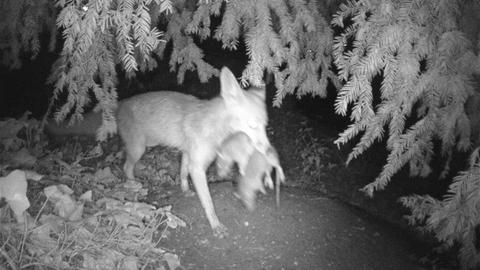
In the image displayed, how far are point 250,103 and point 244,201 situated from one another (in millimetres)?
1133

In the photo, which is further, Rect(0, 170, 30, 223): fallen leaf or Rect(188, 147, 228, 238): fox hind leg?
Rect(188, 147, 228, 238): fox hind leg

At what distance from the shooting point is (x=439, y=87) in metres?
2.93

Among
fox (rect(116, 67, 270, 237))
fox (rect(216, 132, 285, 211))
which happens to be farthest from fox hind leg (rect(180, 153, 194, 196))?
fox (rect(216, 132, 285, 211))

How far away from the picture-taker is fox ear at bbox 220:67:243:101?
4.25 metres

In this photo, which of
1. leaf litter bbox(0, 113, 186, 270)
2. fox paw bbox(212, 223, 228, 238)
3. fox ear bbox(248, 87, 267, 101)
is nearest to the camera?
leaf litter bbox(0, 113, 186, 270)

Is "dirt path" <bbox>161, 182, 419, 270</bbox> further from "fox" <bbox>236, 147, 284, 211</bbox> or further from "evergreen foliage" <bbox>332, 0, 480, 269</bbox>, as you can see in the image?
"evergreen foliage" <bbox>332, 0, 480, 269</bbox>

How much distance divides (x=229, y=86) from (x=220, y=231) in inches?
60.8

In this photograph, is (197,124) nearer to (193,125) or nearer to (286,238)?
(193,125)

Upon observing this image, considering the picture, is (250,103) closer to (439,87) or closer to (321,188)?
(439,87)

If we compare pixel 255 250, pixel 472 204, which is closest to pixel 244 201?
pixel 255 250

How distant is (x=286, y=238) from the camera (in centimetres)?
417

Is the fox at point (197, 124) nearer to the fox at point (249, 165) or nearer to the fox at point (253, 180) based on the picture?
the fox at point (249, 165)

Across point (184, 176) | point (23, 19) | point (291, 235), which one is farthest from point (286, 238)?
point (23, 19)

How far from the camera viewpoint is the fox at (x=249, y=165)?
4.56 meters
